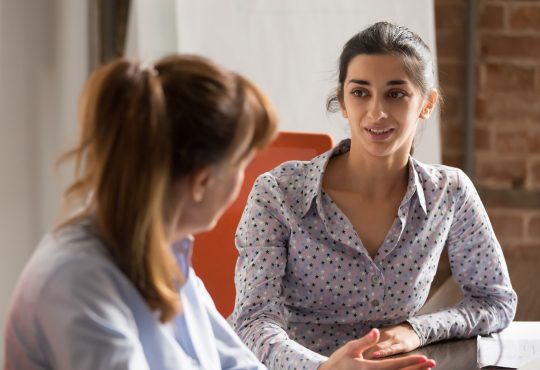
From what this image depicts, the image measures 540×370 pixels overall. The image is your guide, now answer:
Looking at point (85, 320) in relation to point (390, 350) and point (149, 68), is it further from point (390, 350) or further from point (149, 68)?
point (390, 350)

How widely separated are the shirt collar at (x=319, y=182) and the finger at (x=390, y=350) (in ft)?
0.92

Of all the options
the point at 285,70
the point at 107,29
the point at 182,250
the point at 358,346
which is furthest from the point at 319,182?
the point at 107,29

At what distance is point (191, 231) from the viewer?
1.11 meters

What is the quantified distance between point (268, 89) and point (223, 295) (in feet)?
3.92

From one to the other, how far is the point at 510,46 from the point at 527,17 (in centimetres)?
11

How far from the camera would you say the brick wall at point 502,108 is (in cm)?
356

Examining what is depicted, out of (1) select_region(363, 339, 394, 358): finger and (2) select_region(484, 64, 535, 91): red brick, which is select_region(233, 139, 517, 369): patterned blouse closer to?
(1) select_region(363, 339, 394, 358): finger

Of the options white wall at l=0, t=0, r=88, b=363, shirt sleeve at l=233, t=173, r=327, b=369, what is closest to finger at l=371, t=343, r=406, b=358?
shirt sleeve at l=233, t=173, r=327, b=369

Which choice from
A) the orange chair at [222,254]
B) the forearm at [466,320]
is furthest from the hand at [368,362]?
the orange chair at [222,254]

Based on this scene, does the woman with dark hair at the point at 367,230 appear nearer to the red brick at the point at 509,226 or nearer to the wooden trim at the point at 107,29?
the wooden trim at the point at 107,29

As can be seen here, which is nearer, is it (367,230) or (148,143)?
(148,143)

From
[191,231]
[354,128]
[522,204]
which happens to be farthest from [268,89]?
[191,231]

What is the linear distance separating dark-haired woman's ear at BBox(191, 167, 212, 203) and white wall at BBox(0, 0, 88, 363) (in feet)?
5.96

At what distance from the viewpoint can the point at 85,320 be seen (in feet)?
3.26
